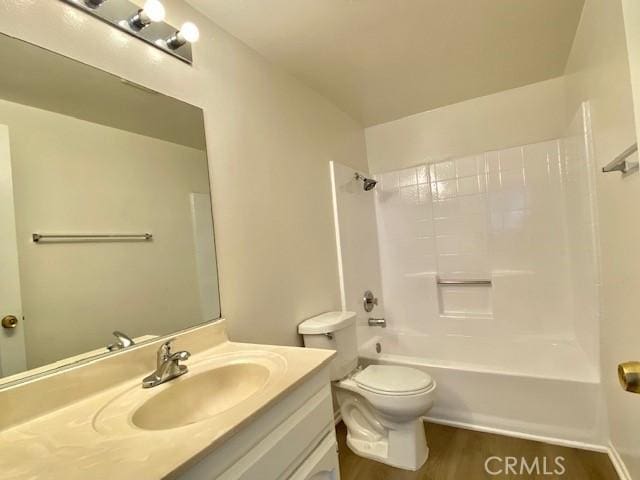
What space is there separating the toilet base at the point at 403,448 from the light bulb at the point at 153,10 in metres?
2.09

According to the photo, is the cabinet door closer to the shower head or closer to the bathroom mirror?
the bathroom mirror

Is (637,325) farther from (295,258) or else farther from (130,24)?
(130,24)

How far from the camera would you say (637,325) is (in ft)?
3.96

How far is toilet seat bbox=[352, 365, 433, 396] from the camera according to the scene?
1.65 m

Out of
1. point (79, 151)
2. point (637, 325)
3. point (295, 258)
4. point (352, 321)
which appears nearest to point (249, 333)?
point (295, 258)

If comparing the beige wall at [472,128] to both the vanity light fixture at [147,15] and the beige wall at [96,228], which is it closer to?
the beige wall at [96,228]

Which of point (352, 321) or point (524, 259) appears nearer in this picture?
point (352, 321)

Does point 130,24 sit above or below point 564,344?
above

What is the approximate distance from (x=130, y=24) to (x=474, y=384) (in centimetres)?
246

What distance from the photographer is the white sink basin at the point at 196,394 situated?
85 cm

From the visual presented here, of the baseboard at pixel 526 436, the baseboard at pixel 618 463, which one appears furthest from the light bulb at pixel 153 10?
the baseboard at pixel 618 463

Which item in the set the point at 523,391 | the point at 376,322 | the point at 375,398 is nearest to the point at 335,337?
the point at 375,398

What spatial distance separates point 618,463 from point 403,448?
994 mm

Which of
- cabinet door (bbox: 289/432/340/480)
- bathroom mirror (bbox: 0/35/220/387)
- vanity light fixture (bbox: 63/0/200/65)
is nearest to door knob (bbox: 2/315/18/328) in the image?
bathroom mirror (bbox: 0/35/220/387)
